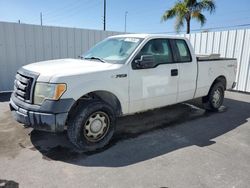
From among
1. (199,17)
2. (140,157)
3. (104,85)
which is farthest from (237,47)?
(199,17)

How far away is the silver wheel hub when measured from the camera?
Result: 3.68 m

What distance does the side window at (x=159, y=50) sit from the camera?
4352 mm

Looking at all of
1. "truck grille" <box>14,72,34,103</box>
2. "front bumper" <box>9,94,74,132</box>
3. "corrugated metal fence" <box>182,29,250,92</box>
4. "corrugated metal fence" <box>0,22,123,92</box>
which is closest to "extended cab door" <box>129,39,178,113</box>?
"front bumper" <box>9,94,74,132</box>

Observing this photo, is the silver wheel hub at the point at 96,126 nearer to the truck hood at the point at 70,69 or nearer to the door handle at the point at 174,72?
the truck hood at the point at 70,69

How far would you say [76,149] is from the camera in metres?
3.74

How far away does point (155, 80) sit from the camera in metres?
4.39

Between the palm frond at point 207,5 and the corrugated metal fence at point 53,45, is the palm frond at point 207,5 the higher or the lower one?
the higher one

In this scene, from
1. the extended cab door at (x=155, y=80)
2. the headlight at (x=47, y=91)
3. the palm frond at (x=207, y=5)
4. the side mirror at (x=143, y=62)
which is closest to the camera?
the headlight at (x=47, y=91)

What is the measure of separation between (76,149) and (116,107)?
3.26 feet

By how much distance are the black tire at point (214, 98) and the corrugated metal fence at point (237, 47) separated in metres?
2.84

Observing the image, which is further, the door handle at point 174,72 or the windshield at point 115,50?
the door handle at point 174,72

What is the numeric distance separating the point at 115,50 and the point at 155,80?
981 millimetres

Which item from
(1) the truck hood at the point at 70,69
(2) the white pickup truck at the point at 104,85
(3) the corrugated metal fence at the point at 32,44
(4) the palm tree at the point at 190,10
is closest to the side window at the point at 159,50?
(2) the white pickup truck at the point at 104,85

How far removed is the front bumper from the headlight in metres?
0.08
